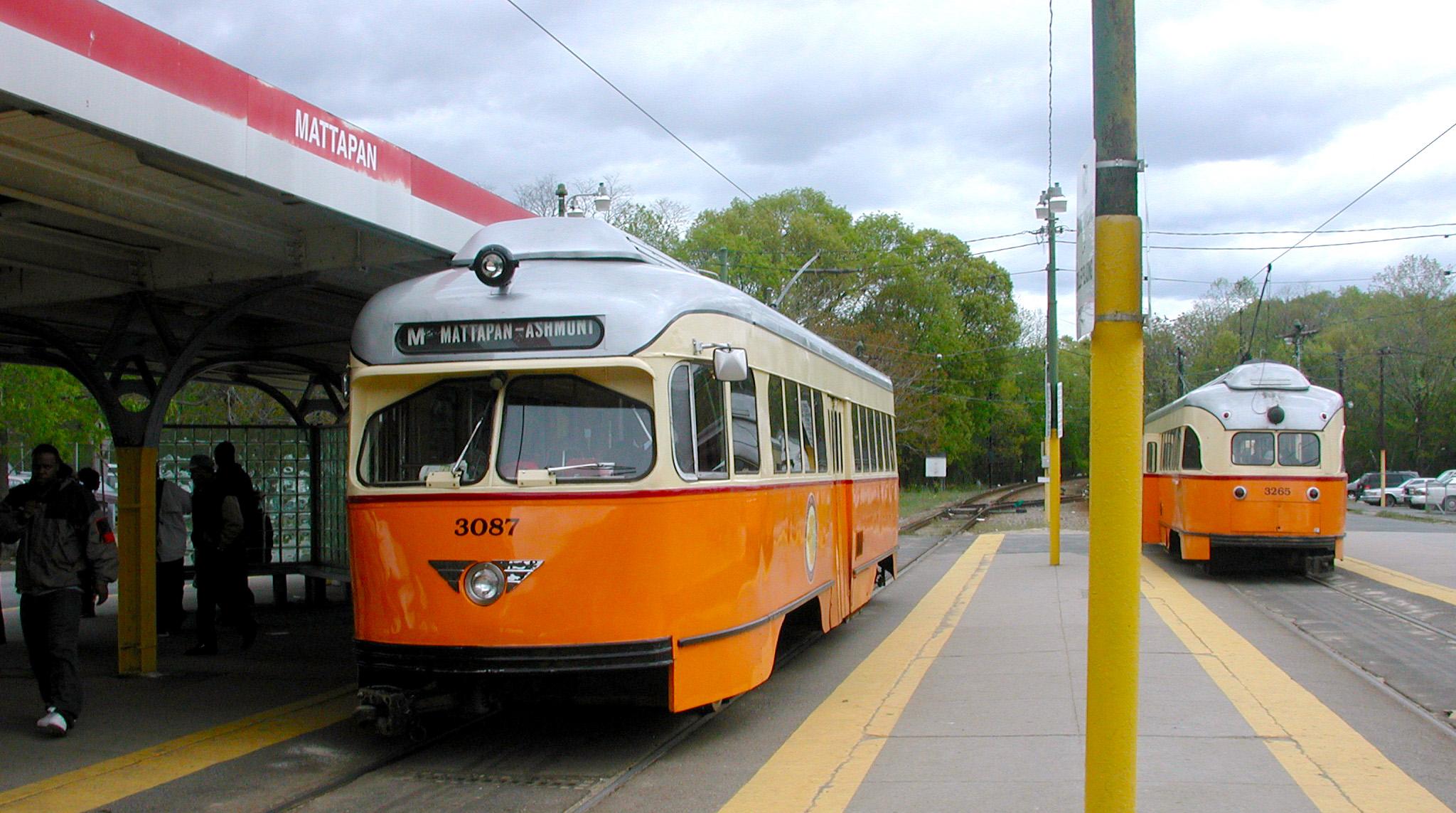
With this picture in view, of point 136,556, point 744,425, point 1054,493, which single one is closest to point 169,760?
point 136,556

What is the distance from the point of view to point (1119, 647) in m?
4.51

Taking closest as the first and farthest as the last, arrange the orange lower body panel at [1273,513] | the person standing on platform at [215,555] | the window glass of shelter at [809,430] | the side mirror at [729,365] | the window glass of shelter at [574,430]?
the window glass of shelter at [574,430], the side mirror at [729,365], the window glass of shelter at [809,430], the person standing on platform at [215,555], the orange lower body panel at [1273,513]

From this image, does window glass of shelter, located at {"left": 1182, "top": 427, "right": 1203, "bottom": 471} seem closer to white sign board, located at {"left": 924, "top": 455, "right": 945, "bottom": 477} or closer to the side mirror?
the side mirror

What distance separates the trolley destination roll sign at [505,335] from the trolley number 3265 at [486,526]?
3.29 feet

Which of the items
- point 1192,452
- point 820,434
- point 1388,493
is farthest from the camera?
point 1388,493

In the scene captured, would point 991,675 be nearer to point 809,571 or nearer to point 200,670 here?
point 809,571

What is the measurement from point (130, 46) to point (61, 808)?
394 cm

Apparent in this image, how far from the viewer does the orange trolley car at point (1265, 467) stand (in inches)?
699

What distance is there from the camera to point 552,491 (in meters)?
6.91

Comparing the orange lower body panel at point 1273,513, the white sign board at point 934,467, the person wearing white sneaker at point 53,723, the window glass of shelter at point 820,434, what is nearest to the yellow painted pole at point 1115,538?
the window glass of shelter at point 820,434

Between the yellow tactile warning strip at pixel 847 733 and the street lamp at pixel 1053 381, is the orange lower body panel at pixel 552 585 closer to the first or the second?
the yellow tactile warning strip at pixel 847 733

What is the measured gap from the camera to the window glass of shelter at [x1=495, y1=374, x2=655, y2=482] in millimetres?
7094

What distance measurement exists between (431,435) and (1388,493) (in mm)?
53276

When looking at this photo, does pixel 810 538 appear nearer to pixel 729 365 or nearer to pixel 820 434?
pixel 820 434
